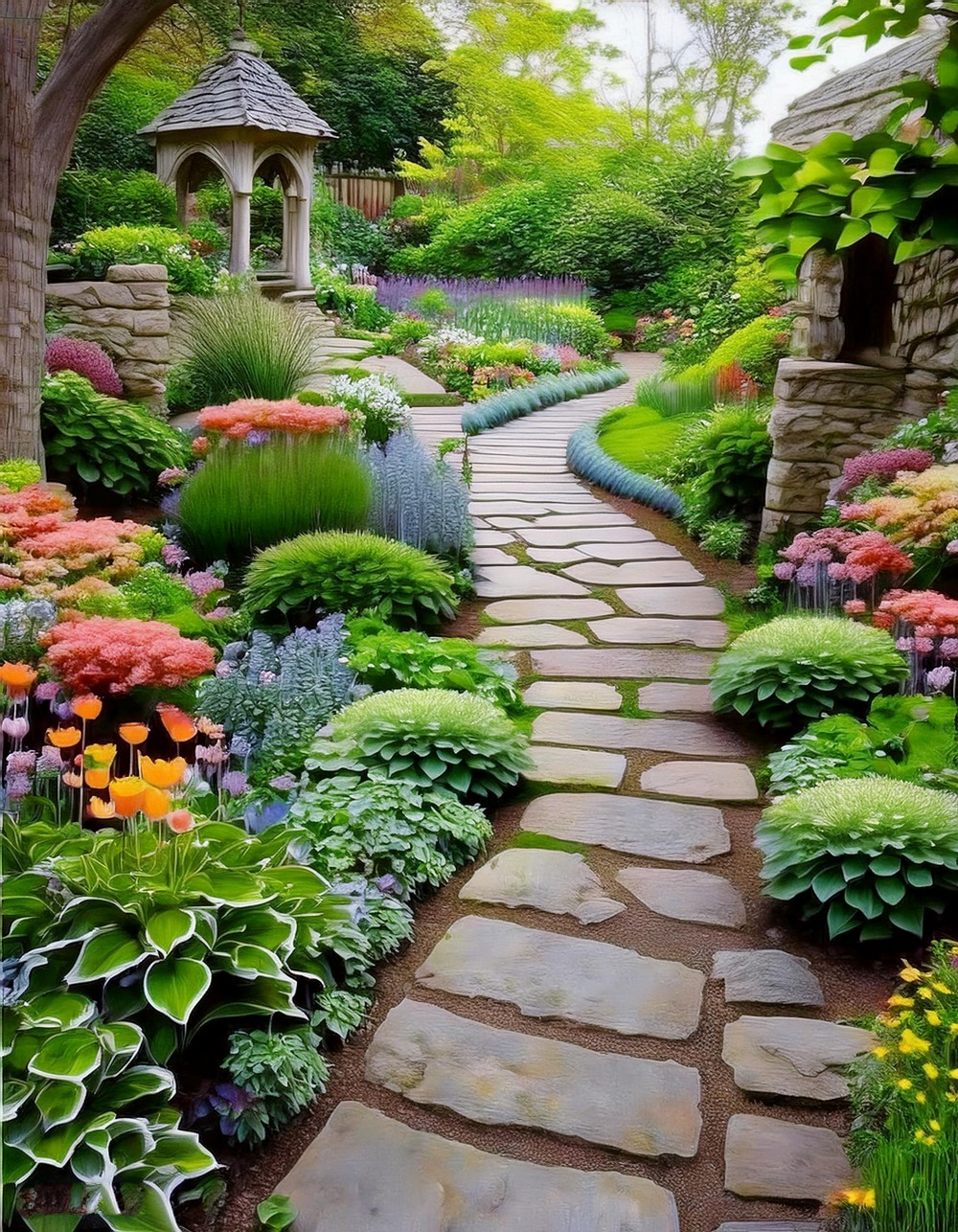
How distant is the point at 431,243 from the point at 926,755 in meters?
16.3

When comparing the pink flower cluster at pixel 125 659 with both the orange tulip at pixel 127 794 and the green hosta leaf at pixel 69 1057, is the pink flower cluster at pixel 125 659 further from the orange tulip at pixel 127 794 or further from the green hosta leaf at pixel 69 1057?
the green hosta leaf at pixel 69 1057

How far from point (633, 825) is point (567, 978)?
72 centimetres

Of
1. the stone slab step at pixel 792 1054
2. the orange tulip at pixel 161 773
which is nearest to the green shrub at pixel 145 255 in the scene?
the orange tulip at pixel 161 773

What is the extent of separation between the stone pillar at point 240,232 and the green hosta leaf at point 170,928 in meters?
10.6

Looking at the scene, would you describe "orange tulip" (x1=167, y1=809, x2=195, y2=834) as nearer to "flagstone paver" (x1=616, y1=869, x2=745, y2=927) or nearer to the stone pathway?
the stone pathway

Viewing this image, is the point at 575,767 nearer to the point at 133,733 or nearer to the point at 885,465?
the point at 133,733

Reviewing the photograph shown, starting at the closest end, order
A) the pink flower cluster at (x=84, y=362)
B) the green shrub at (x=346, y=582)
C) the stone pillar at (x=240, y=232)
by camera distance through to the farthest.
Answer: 1. the green shrub at (x=346, y=582)
2. the pink flower cluster at (x=84, y=362)
3. the stone pillar at (x=240, y=232)

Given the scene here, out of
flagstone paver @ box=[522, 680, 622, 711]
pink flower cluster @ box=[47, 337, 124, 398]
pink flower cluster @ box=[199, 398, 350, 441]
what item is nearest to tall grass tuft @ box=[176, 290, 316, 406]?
pink flower cluster @ box=[47, 337, 124, 398]

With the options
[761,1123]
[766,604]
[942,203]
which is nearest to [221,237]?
[766,604]

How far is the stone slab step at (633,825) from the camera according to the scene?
3000mm

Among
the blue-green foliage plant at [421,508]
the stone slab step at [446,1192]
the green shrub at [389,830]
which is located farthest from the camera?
the blue-green foliage plant at [421,508]

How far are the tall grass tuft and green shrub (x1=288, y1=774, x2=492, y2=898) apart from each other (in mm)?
4831

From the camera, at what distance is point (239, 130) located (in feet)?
37.2

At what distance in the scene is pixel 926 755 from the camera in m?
3.06
